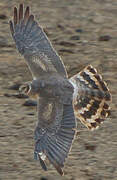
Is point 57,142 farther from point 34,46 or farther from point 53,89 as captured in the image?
point 34,46

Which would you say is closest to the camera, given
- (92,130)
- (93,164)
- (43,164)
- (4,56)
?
(43,164)

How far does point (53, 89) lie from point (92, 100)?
Result: 0.58 metres

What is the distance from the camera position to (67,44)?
12.4 m

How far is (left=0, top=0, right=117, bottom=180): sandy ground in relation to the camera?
946 centimetres

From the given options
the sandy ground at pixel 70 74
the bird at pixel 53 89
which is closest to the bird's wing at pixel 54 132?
the bird at pixel 53 89

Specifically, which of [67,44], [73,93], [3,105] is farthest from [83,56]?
[73,93]

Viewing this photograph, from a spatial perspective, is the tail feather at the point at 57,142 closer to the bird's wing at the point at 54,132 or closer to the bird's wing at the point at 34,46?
the bird's wing at the point at 54,132

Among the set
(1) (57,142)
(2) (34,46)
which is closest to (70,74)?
(2) (34,46)

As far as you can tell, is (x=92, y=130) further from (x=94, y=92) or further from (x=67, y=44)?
(x=67, y=44)

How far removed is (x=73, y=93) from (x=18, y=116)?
1130 millimetres

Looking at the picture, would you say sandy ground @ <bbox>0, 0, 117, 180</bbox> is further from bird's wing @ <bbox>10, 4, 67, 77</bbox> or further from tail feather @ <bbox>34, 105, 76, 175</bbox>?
bird's wing @ <bbox>10, 4, 67, 77</bbox>

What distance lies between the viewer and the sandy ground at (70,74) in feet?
31.0

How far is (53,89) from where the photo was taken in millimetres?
9555

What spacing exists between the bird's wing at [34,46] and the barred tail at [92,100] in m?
0.33
